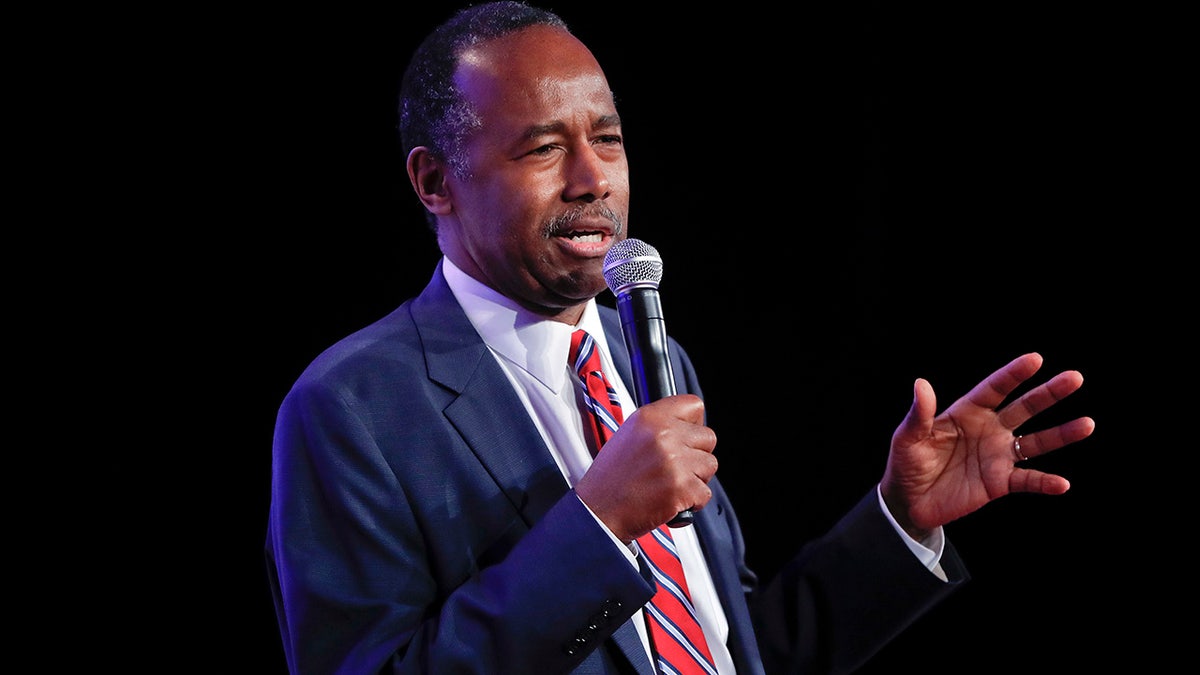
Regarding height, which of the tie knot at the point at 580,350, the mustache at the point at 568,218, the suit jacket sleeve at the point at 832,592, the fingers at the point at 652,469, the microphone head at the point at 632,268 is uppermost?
the mustache at the point at 568,218

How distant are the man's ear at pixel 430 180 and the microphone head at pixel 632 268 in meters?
0.43

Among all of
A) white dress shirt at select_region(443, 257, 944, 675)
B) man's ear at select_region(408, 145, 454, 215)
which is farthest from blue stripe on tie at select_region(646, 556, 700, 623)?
man's ear at select_region(408, 145, 454, 215)

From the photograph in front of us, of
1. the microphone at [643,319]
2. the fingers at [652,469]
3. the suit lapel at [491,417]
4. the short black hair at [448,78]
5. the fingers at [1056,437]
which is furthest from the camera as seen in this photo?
the short black hair at [448,78]

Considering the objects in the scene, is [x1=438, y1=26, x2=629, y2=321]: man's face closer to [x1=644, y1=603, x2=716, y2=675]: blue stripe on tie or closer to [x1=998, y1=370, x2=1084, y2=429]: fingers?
[x1=644, y1=603, x2=716, y2=675]: blue stripe on tie

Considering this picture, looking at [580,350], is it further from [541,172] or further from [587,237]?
[541,172]

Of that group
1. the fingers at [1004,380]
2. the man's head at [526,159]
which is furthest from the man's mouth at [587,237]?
the fingers at [1004,380]

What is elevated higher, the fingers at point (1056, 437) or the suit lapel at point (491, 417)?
the suit lapel at point (491, 417)

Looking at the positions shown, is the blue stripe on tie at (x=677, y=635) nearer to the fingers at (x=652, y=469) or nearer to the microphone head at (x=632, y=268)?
the fingers at (x=652, y=469)

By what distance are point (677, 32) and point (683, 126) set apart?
0.30m

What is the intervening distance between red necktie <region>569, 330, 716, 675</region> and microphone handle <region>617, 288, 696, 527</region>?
0.68 ft

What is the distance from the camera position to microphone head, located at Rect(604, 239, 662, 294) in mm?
1553

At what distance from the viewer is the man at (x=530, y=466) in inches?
55.4

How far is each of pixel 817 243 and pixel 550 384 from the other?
1.81 metres

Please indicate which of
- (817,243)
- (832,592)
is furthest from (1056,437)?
(817,243)
